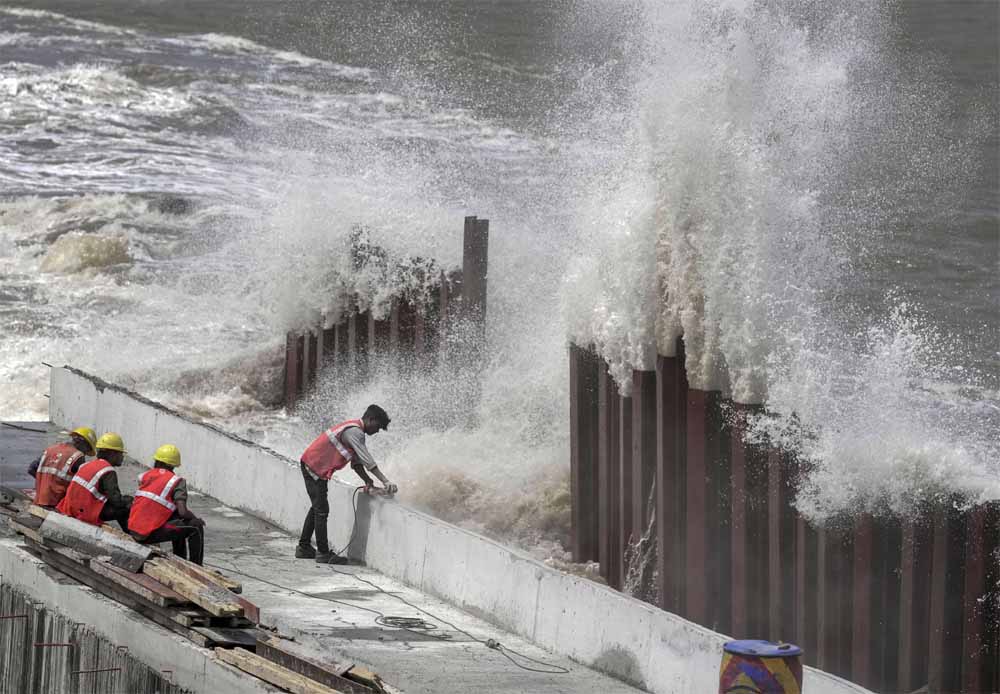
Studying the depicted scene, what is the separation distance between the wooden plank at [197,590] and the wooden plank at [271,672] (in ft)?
1.55

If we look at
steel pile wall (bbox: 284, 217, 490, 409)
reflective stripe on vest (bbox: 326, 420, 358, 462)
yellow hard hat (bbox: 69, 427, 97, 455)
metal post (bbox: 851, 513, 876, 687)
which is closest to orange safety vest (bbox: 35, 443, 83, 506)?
yellow hard hat (bbox: 69, 427, 97, 455)

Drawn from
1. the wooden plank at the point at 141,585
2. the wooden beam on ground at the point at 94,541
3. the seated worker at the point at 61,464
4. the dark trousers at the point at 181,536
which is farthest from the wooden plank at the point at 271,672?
the seated worker at the point at 61,464

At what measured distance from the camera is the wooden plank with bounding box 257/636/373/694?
897 cm

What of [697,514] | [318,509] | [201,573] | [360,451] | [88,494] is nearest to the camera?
[201,573]

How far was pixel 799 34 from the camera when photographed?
50.0 ft

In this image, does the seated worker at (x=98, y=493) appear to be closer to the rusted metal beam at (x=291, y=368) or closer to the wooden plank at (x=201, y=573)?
the wooden plank at (x=201, y=573)

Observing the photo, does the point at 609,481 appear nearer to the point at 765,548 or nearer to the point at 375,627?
the point at 765,548

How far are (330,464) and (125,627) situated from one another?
9.59ft

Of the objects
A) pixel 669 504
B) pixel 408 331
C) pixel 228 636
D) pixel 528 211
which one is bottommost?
pixel 228 636

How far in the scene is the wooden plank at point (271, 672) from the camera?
8883mm

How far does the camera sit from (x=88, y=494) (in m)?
11.9

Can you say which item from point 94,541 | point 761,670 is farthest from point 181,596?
point 761,670

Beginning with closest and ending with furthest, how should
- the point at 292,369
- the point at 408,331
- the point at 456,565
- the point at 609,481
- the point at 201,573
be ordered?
the point at 201,573, the point at 456,565, the point at 609,481, the point at 408,331, the point at 292,369

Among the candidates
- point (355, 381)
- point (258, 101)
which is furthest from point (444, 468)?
point (258, 101)
